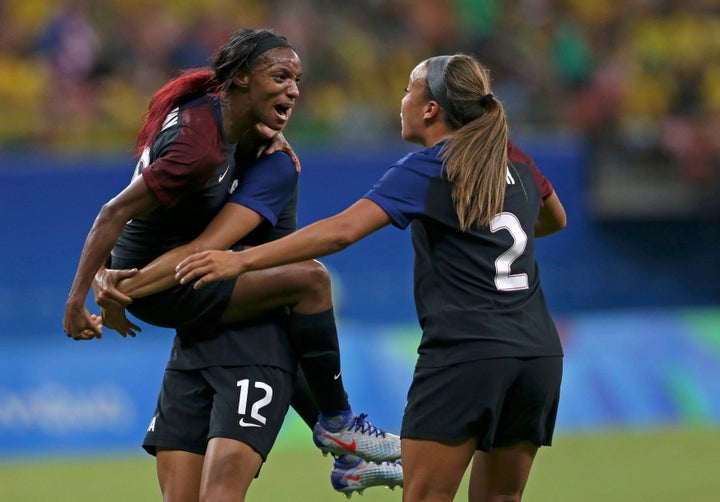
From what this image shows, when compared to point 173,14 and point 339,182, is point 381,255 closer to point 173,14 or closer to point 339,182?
point 339,182

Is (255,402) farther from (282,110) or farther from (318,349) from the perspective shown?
(282,110)

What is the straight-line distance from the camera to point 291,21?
13.9 m

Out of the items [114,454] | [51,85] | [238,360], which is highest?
[51,85]

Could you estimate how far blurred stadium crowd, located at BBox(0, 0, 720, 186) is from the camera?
41.7 ft

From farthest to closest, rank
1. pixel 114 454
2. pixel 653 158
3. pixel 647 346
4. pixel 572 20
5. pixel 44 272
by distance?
1. pixel 572 20
2. pixel 653 158
3. pixel 44 272
4. pixel 647 346
5. pixel 114 454

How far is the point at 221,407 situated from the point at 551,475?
4358 millimetres

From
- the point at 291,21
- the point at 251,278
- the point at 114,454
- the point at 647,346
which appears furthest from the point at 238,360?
the point at 291,21

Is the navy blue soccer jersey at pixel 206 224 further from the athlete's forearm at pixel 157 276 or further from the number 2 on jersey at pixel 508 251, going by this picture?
the number 2 on jersey at pixel 508 251

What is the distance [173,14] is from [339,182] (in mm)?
2882

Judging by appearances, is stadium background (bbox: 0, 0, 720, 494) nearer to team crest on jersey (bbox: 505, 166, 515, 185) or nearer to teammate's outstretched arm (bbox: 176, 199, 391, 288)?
team crest on jersey (bbox: 505, 166, 515, 185)

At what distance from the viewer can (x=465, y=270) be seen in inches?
179

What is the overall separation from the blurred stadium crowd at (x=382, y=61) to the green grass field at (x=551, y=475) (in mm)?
3862

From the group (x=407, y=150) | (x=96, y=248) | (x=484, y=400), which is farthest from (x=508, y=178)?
(x=407, y=150)

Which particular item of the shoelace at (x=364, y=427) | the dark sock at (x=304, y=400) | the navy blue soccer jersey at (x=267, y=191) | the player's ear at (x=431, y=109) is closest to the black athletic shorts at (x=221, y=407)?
the dark sock at (x=304, y=400)
